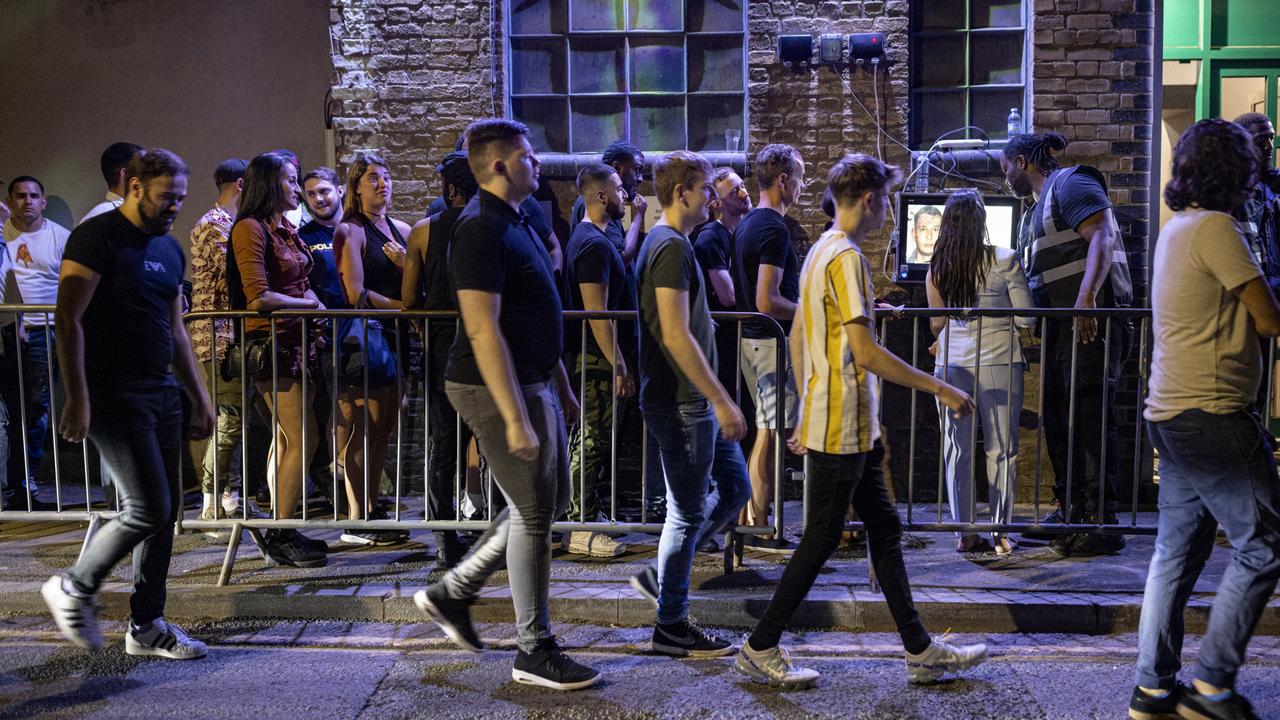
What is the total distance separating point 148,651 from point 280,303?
6.54ft

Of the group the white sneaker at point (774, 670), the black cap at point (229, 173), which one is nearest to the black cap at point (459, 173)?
the black cap at point (229, 173)

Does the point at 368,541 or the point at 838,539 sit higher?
the point at 838,539

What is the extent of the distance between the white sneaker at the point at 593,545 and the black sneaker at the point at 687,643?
5.40 ft

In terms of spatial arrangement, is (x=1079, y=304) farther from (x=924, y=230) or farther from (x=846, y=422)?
(x=846, y=422)

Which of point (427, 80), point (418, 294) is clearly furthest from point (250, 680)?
point (427, 80)

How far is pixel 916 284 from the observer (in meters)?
8.35

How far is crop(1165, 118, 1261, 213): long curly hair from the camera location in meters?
3.85

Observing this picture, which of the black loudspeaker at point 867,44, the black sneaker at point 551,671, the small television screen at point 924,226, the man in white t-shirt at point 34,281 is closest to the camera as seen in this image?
the black sneaker at point 551,671

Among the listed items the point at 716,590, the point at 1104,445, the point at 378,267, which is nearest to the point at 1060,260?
the point at 1104,445

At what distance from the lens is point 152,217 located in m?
4.73

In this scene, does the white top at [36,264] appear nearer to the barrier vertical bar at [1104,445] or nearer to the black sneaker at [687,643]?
the black sneaker at [687,643]

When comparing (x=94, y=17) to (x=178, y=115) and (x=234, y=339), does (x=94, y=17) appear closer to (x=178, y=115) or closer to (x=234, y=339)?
(x=178, y=115)

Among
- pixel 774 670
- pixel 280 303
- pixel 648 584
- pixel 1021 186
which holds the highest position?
pixel 1021 186

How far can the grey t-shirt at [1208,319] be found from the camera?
3.76 m
